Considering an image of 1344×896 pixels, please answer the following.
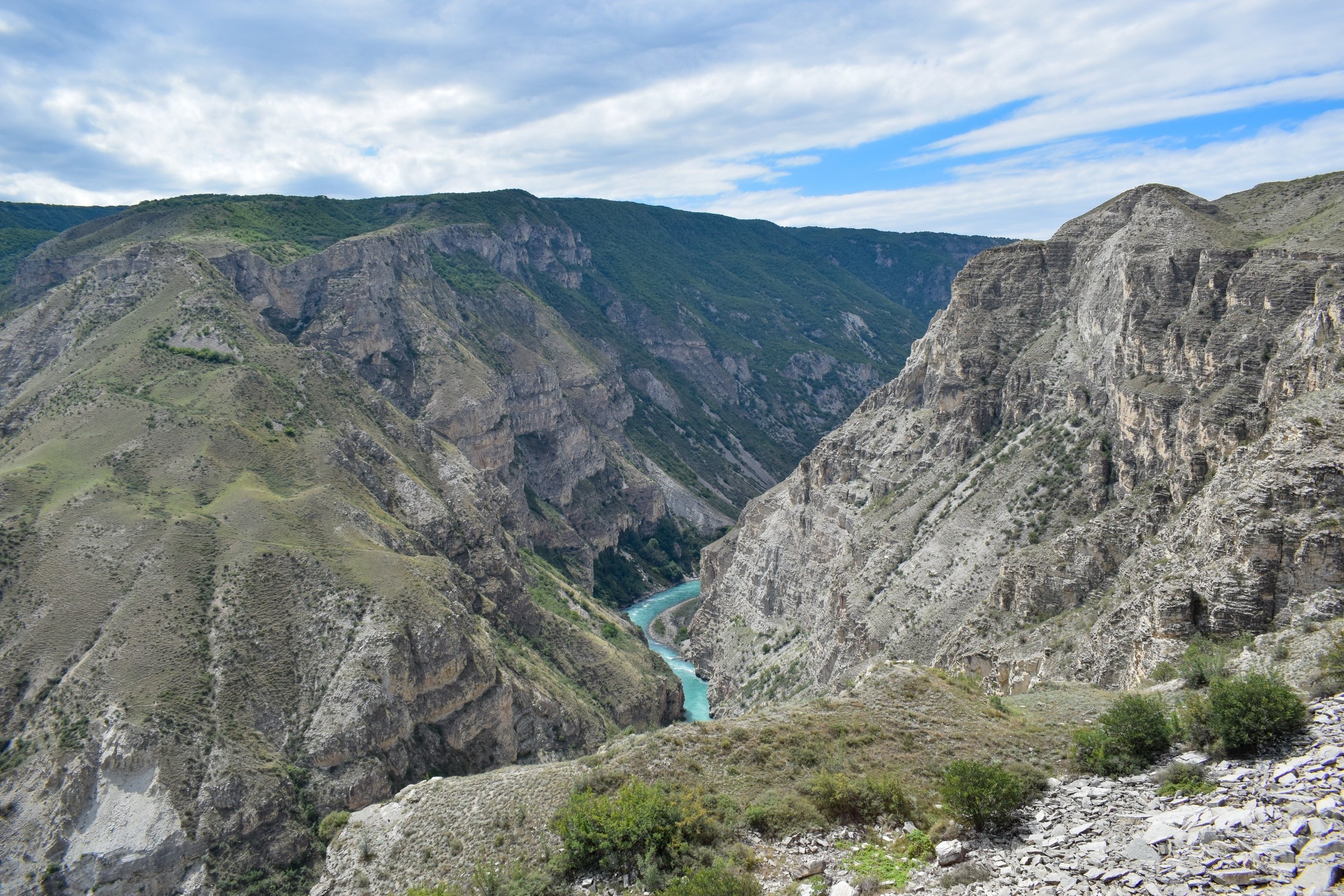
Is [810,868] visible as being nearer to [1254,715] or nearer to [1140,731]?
[1140,731]

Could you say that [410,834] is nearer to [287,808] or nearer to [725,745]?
[725,745]

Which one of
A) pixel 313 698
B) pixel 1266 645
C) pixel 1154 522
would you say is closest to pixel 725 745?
pixel 1266 645

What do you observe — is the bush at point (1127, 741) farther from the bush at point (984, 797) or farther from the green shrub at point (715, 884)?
the green shrub at point (715, 884)

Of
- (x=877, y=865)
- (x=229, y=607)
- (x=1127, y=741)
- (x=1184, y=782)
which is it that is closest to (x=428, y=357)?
(x=229, y=607)

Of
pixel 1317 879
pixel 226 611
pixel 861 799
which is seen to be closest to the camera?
pixel 1317 879

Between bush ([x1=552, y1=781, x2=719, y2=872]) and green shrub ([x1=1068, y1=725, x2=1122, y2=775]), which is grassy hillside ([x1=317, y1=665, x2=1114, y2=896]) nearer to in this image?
green shrub ([x1=1068, y1=725, x2=1122, y2=775])

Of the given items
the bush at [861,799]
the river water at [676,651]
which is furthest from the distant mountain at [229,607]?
the bush at [861,799]
